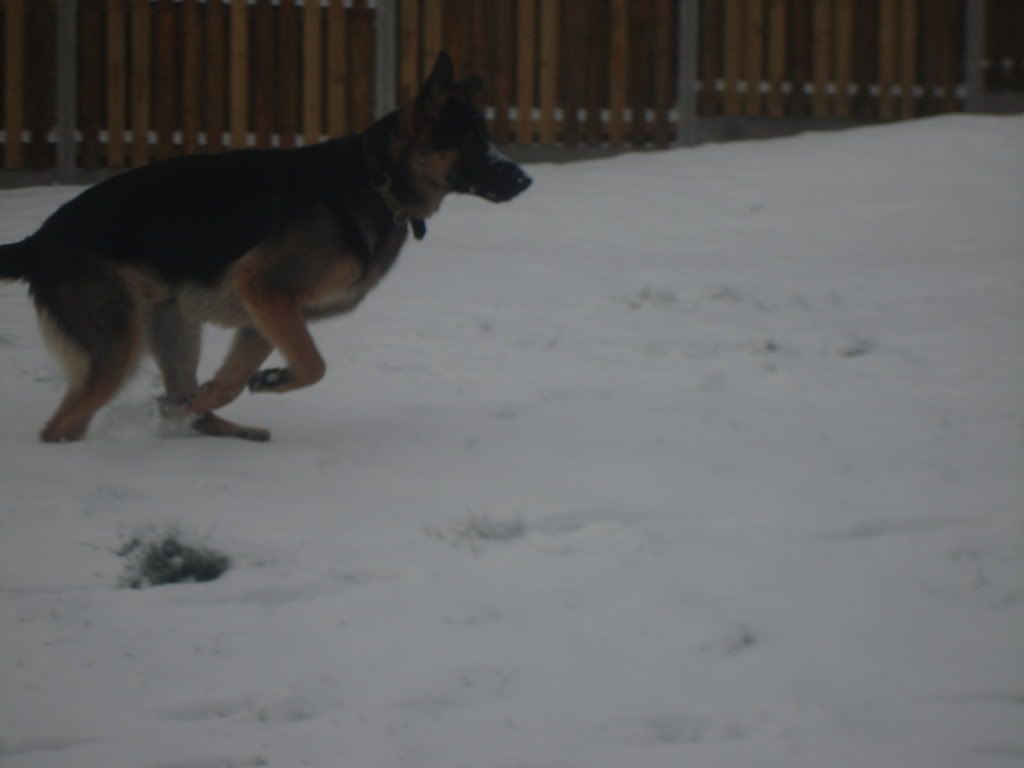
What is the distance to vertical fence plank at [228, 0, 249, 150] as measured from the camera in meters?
11.6

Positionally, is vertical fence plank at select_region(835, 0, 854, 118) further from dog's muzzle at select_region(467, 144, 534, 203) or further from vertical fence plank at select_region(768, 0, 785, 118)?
dog's muzzle at select_region(467, 144, 534, 203)

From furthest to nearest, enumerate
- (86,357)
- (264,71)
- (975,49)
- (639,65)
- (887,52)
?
1. (975,49)
2. (887,52)
3. (639,65)
4. (264,71)
5. (86,357)

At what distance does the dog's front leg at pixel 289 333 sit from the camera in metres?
5.32

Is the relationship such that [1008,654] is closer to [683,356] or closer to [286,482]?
[286,482]

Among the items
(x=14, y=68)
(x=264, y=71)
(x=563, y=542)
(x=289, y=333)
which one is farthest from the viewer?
(x=264, y=71)

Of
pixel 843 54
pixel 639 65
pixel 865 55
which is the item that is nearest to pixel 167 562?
pixel 639 65

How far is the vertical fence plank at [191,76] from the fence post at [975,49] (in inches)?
277

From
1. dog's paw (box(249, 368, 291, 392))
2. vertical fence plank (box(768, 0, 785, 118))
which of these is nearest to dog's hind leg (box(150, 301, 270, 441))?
dog's paw (box(249, 368, 291, 392))

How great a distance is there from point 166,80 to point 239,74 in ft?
2.08

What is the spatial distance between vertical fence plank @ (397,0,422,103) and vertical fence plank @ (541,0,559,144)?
3.59 feet

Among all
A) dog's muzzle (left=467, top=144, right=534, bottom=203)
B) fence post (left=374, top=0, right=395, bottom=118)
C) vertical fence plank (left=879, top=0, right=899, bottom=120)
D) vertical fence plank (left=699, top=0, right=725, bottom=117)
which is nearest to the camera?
dog's muzzle (left=467, top=144, right=534, bottom=203)

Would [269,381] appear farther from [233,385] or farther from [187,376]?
[187,376]

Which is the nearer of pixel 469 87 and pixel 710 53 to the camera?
pixel 469 87

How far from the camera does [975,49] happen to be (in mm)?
12812
